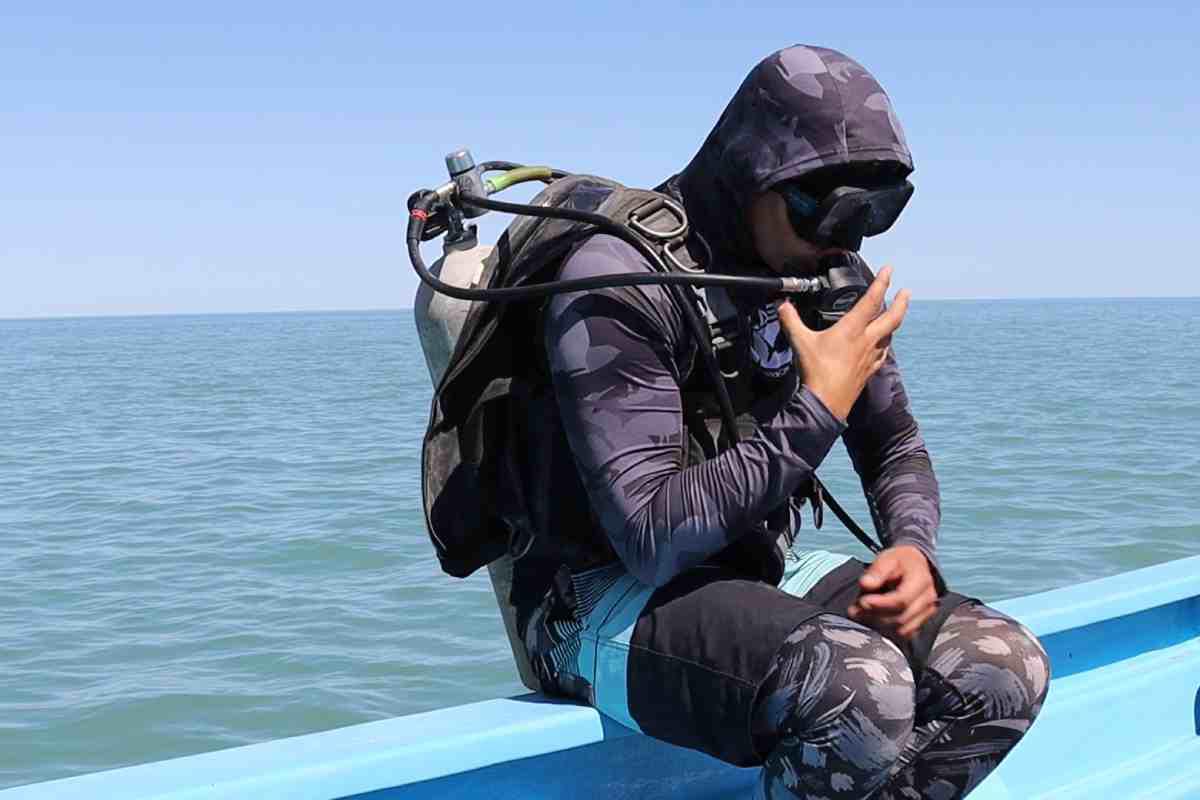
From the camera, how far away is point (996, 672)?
1815mm

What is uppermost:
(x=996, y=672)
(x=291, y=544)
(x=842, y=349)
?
(x=842, y=349)

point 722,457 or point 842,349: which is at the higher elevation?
point 842,349

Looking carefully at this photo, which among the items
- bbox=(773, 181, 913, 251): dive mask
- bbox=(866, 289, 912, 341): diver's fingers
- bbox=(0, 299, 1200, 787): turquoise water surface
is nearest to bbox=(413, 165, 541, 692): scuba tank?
bbox=(773, 181, 913, 251): dive mask

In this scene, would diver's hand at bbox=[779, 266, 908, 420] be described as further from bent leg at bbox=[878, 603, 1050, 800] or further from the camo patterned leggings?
bent leg at bbox=[878, 603, 1050, 800]

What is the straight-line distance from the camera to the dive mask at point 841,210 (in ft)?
6.01

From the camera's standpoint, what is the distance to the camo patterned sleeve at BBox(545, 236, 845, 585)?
1.73 metres

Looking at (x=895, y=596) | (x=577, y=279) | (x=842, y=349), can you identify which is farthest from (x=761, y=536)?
(x=577, y=279)

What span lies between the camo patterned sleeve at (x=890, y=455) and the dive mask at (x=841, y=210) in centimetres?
36

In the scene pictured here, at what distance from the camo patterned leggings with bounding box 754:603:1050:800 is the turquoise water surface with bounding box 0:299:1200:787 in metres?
4.06

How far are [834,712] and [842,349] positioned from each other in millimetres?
476

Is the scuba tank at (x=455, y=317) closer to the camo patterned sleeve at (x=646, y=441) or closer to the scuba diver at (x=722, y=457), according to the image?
the scuba diver at (x=722, y=457)

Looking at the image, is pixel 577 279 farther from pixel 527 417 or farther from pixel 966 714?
pixel 966 714

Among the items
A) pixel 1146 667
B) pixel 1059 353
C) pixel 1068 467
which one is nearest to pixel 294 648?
pixel 1146 667

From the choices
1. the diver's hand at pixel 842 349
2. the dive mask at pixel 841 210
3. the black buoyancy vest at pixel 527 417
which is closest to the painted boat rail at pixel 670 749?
the black buoyancy vest at pixel 527 417
